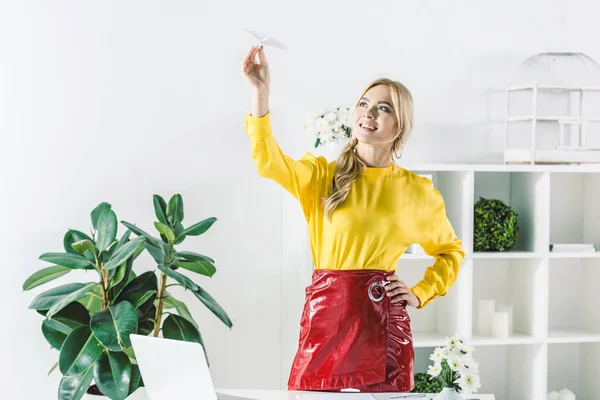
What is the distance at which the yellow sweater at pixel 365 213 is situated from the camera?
2459mm

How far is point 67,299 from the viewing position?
2.67m

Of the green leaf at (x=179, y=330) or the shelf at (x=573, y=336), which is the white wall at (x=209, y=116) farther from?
the shelf at (x=573, y=336)

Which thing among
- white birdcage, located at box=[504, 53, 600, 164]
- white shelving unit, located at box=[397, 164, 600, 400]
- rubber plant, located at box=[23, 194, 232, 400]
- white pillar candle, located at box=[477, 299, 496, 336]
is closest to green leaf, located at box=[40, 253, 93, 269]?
rubber plant, located at box=[23, 194, 232, 400]

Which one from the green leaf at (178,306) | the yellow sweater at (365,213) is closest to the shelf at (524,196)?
the yellow sweater at (365,213)

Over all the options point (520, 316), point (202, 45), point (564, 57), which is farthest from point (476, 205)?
point (202, 45)

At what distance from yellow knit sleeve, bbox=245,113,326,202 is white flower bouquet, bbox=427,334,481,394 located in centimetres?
77

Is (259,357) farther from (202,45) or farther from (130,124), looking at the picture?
(202,45)

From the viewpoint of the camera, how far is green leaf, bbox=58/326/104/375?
2.69 metres

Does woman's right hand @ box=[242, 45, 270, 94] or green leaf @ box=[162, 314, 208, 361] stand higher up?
woman's right hand @ box=[242, 45, 270, 94]

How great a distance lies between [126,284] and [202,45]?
1146 mm

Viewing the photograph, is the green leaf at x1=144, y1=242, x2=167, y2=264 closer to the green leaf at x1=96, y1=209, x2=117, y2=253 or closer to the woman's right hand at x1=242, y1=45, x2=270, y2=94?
the green leaf at x1=96, y1=209, x2=117, y2=253

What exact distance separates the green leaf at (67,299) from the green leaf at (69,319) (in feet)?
0.31

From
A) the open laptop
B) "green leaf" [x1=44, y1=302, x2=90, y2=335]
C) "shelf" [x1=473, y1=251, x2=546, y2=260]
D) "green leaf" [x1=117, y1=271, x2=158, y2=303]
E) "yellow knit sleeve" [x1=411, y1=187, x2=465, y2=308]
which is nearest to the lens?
the open laptop

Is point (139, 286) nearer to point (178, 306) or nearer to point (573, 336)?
point (178, 306)
